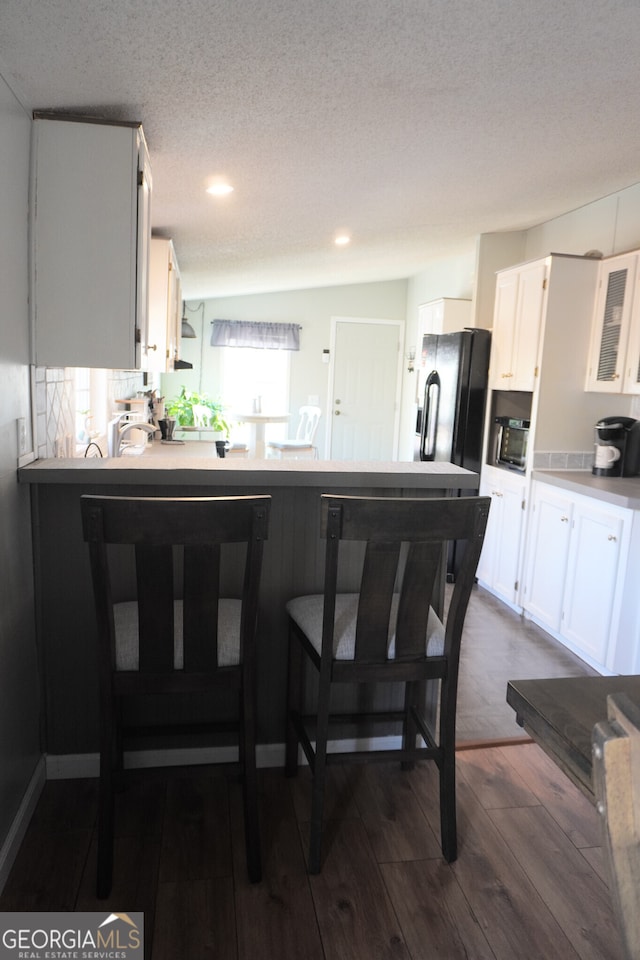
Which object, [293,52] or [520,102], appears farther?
[520,102]

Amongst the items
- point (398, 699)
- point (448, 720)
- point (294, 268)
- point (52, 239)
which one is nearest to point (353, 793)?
point (398, 699)

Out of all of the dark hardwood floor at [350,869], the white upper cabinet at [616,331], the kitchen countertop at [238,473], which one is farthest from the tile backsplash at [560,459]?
the dark hardwood floor at [350,869]

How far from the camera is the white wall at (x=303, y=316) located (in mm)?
7754

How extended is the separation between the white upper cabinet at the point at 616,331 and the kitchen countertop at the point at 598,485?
48cm

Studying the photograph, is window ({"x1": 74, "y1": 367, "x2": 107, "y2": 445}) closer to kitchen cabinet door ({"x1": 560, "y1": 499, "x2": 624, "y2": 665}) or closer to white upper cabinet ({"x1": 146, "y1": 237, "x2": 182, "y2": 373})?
white upper cabinet ({"x1": 146, "y1": 237, "x2": 182, "y2": 373})

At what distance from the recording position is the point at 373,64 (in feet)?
5.96

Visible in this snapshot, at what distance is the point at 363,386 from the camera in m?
8.01

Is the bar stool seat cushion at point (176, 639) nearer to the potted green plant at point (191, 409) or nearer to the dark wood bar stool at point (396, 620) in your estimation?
the dark wood bar stool at point (396, 620)

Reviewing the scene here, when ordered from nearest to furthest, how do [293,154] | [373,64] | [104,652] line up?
[104,652] < [373,64] < [293,154]

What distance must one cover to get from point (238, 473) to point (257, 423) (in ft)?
14.9

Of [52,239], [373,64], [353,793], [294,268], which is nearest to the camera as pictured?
[373,64]

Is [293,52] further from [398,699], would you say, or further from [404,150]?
[398,699]

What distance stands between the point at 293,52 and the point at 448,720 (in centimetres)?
180

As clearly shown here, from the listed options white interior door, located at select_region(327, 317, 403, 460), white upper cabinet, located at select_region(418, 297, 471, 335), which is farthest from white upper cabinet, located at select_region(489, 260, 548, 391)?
white interior door, located at select_region(327, 317, 403, 460)
